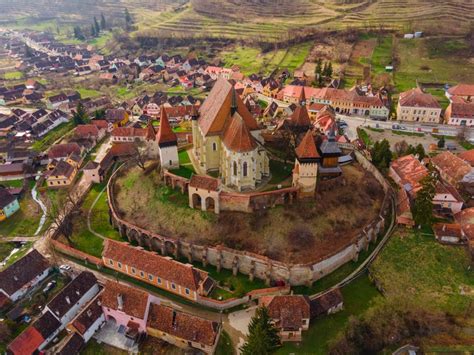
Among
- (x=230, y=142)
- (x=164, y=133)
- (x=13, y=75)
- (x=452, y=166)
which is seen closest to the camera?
(x=230, y=142)

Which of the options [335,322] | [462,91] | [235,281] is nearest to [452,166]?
[335,322]

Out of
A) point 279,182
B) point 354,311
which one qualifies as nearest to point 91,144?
point 279,182

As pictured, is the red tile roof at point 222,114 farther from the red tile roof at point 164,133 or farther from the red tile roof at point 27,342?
the red tile roof at point 27,342

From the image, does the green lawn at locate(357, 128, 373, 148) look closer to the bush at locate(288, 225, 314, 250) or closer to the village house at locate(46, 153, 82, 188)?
the bush at locate(288, 225, 314, 250)

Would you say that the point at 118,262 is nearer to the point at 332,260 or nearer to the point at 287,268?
the point at 287,268

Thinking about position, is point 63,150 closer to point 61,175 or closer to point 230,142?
point 61,175

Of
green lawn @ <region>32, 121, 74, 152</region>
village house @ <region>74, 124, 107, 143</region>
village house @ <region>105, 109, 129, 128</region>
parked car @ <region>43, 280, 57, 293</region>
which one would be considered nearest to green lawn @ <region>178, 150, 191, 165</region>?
parked car @ <region>43, 280, 57, 293</region>

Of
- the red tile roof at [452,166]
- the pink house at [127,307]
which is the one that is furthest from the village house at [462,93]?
the pink house at [127,307]
